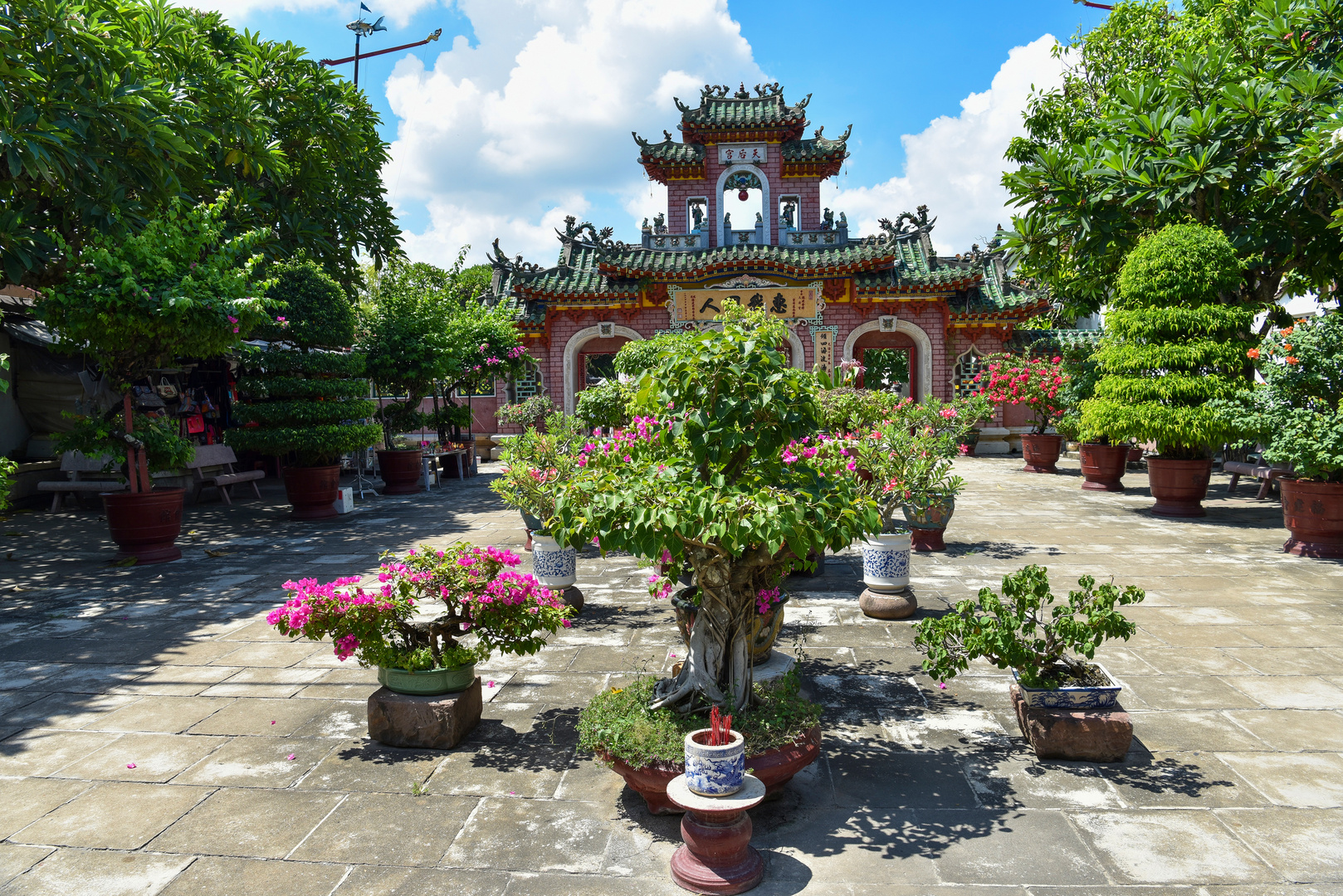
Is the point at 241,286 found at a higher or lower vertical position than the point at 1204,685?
higher

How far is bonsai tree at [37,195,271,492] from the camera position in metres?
7.73

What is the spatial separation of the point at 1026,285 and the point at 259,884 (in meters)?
22.1

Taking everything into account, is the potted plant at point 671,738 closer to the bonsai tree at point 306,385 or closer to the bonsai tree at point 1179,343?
the bonsai tree at point 306,385

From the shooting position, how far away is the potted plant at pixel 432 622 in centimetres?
392

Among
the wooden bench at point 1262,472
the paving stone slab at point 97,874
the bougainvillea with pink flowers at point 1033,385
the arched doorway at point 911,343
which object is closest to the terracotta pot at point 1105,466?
the wooden bench at point 1262,472

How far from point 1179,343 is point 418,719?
10.9 m

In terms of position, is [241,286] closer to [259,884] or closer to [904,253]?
[259,884]

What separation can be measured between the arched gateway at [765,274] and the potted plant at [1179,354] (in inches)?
374

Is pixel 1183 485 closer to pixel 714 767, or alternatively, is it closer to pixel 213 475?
pixel 714 767

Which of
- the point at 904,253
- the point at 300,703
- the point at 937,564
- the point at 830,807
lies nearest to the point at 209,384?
the point at 300,703

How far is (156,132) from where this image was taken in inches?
332

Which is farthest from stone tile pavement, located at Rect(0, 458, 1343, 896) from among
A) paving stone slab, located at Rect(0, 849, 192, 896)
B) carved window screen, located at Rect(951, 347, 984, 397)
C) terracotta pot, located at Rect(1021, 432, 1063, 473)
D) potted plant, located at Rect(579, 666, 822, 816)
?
carved window screen, located at Rect(951, 347, 984, 397)

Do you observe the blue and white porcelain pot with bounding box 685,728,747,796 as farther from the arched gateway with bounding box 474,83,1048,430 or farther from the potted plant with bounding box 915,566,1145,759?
the arched gateway with bounding box 474,83,1048,430

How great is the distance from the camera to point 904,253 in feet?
71.3
